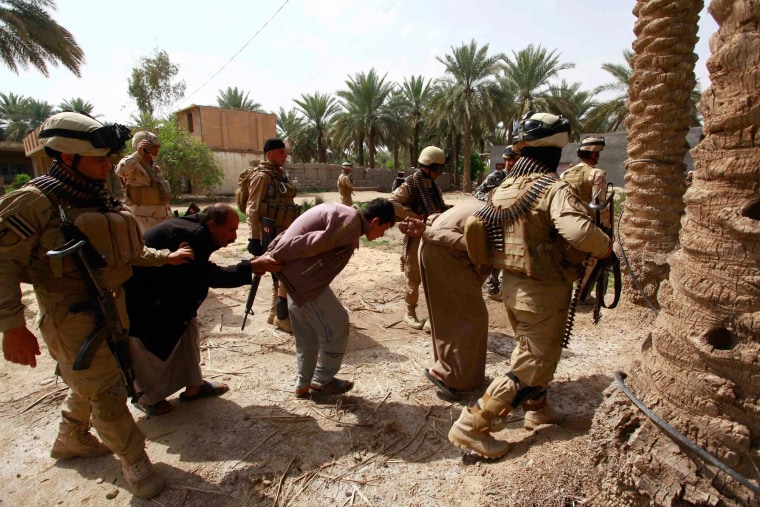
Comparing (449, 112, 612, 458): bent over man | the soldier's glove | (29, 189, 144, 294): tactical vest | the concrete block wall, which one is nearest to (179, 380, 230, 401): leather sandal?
(29, 189, 144, 294): tactical vest

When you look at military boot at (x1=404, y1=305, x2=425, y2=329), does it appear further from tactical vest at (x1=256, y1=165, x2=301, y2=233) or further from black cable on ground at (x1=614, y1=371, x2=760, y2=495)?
black cable on ground at (x1=614, y1=371, x2=760, y2=495)

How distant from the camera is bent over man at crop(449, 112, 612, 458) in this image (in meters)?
2.68

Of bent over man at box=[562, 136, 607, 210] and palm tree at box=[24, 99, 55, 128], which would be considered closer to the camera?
bent over man at box=[562, 136, 607, 210]

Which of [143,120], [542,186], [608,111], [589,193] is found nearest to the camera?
[542,186]

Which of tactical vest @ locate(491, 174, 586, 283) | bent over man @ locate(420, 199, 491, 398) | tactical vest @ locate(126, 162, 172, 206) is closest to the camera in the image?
tactical vest @ locate(491, 174, 586, 283)

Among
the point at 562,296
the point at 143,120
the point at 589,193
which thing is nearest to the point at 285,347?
the point at 562,296

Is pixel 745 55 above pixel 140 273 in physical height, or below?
above

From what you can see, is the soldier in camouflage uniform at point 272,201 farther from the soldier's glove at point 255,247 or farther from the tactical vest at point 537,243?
the tactical vest at point 537,243

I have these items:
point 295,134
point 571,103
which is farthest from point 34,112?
point 571,103

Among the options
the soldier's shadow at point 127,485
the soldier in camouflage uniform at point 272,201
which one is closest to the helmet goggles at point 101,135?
the soldier's shadow at point 127,485

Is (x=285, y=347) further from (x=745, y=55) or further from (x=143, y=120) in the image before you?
(x=143, y=120)

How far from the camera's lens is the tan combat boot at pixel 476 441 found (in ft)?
8.88

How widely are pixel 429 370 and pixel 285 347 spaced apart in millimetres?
1767

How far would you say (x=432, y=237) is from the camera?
3.37 m
